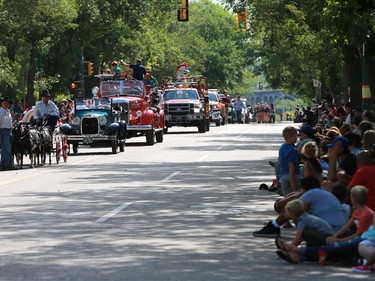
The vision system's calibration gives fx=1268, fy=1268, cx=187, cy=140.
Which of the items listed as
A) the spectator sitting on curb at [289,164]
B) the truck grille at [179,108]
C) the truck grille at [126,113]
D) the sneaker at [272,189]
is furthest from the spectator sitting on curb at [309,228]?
the truck grille at [179,108]

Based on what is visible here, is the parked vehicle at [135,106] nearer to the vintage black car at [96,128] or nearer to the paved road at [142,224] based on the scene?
the vintage black car at [96,128]

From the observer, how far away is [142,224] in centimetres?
1750

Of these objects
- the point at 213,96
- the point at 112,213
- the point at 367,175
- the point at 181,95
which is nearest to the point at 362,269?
the point at 367,175

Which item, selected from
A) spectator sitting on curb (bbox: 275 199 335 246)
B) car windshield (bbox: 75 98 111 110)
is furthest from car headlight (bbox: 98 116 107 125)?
spectator sitting on curb (bbox: 275 199 335 246)

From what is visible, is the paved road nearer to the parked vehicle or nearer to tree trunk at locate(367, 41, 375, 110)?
tree trunk at locate(367, 41, 375, 110)

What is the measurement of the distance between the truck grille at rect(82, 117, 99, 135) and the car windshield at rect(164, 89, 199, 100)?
72.2 feet

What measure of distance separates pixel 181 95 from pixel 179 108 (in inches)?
53.6

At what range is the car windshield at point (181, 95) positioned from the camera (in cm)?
6141

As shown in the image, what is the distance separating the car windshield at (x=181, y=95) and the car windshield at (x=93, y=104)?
2043 centimetres

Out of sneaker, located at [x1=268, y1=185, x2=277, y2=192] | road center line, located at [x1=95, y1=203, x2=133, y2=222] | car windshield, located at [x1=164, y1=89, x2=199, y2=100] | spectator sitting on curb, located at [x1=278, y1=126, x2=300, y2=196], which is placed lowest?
sneaker, located at [x1=268, y1=185, x2=277, y2=192]

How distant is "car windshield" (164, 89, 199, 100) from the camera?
61.4m

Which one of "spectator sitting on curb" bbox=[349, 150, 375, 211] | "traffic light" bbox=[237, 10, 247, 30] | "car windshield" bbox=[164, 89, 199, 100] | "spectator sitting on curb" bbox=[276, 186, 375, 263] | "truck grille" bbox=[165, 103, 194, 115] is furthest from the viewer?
"car windshield" bbox=[164, 89, 199, 100]

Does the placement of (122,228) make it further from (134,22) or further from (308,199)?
(134,22)

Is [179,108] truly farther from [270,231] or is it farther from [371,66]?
[270,231]
